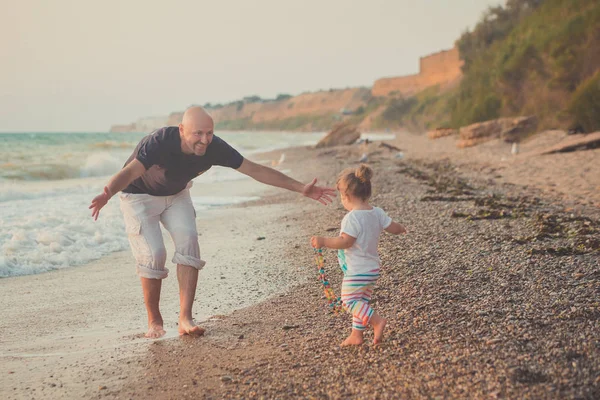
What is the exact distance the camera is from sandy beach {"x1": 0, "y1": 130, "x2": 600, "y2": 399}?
3.39 m

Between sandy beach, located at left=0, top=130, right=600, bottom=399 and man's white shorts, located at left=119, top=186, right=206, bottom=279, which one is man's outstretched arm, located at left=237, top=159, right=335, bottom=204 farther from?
sandy beach, located at left=0, top=130, right=600, bottom=399

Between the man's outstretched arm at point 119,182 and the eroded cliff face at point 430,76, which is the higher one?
the eroded cliff face at point 430,76

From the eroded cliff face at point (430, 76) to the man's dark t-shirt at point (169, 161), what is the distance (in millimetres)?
78961

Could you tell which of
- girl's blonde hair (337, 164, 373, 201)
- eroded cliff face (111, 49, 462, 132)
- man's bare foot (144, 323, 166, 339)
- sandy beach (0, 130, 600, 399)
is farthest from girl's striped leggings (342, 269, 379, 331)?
eroded cliff face (111, 49, 462, 132)

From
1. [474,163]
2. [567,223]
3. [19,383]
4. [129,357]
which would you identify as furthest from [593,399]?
[474,163]

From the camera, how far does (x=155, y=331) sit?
467 centimetres

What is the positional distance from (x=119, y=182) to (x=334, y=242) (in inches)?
64.7

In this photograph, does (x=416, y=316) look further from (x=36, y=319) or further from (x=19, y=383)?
(x=36, y=319)

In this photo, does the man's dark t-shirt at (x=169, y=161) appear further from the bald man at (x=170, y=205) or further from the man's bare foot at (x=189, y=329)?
the man's bare foot at (x=189, y=329)

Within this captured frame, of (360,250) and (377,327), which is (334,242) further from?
(377,327)

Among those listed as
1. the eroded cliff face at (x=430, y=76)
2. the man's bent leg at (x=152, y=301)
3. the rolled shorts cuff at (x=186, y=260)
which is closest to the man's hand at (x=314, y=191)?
the rolled shorts cuff at (x=186, y=260)

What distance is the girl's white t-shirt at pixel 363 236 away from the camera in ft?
13.0

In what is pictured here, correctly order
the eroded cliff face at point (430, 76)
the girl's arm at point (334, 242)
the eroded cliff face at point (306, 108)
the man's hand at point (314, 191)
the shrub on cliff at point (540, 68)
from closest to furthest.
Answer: the girl's arm at point (334, 242) < the man's hand at point (314, 191) < the shrub on cliff at point (540, 68) < the eroded cliff face at point (430, 76) < the eroded cliff face at point (306, 108)

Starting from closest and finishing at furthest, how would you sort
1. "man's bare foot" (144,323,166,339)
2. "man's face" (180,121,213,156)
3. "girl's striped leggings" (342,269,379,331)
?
"girl's striped leggings" (342,269,379,331) < "man's face" (180,121,213,156) < "man's bare foot" (144,323,166,339)
